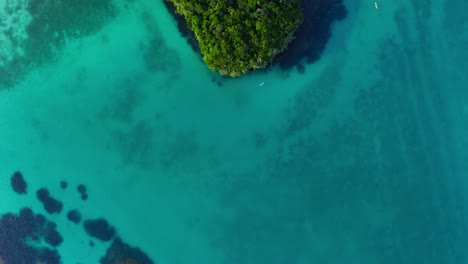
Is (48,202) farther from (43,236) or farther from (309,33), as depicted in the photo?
(309,33)

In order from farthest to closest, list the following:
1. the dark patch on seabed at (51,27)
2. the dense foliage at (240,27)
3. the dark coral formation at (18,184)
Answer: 1. the dark coral formation at (18,184)
2. the dark patch on seabed at (51,27)
3. the dense foliage at (240,27)

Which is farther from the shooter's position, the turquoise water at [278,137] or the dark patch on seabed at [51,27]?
the dark patch on seabed at [51,27]

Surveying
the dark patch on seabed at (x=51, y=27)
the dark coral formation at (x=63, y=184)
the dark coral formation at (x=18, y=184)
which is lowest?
the dark coral formation at (x=63, y=184)

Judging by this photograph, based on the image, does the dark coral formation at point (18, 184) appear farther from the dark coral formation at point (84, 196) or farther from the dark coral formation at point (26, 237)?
the dark coral formation at point (84, 196)

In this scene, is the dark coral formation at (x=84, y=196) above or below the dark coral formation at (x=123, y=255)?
above

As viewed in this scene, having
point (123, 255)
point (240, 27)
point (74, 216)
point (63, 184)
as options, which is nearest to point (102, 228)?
point (74, 216)

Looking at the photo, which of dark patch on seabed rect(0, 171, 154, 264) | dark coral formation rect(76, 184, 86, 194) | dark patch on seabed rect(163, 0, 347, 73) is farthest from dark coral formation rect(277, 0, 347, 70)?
dark patch on seabed rect(0, 171, 154, 264)

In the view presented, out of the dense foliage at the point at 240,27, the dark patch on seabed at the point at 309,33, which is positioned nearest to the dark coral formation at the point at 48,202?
the dark patch on seabed at the point at 309,33
